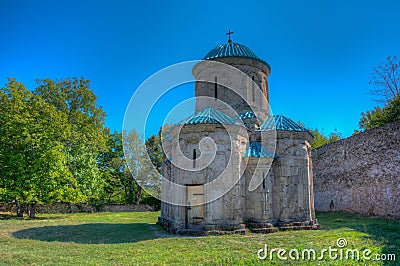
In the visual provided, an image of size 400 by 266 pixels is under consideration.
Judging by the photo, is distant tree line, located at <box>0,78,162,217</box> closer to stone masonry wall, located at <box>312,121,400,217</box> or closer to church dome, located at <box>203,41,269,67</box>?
church dome, located at <box>203,41,269,67</box>

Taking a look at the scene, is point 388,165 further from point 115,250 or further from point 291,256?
point 115,250

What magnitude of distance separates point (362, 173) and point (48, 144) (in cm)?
1810

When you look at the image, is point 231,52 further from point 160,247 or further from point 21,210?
point 21,210

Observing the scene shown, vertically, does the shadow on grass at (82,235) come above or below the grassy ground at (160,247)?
below

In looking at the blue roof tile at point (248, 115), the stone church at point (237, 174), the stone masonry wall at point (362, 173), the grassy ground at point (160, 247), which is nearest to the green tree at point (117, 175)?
the stone church at point (237, 174)

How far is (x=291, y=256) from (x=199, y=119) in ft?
20.8

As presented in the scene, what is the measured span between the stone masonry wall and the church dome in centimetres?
708

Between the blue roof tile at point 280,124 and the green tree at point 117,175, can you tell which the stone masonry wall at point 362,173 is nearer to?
the blue roof tile at point 280,124

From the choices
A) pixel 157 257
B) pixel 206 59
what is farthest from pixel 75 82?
pixel 157 257

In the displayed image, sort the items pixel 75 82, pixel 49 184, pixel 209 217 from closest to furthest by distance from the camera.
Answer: pixel 209 217
pixel 49 184
pixel 75 82

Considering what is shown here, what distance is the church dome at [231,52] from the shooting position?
16.4 metres

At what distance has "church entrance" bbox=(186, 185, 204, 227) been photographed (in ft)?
40.9

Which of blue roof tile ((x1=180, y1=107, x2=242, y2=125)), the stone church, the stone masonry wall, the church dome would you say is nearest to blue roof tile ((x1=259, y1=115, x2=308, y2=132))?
the stone church

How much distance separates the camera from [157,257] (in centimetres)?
790
